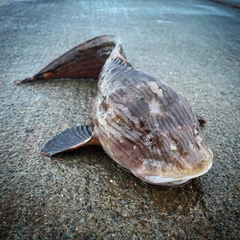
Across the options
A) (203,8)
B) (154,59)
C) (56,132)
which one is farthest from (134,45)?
(203,8)

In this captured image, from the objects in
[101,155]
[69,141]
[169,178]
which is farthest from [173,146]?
[69,141]

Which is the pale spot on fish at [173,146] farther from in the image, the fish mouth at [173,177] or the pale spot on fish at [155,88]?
the pale spot on fish at [155,88]

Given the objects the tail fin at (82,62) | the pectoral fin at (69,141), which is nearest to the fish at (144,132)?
the pectoral fin at (69,141)

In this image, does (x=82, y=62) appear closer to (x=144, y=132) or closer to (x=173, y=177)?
(x=144, y=132)

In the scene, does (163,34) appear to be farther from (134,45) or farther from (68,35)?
(68,35)

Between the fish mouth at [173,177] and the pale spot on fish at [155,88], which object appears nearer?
the fish mouth at [173,177]

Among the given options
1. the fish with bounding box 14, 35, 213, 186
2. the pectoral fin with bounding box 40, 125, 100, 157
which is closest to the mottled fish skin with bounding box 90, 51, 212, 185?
the fish with bounding box 14, 35, 213, 186

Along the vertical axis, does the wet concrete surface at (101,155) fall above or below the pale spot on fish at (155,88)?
below
